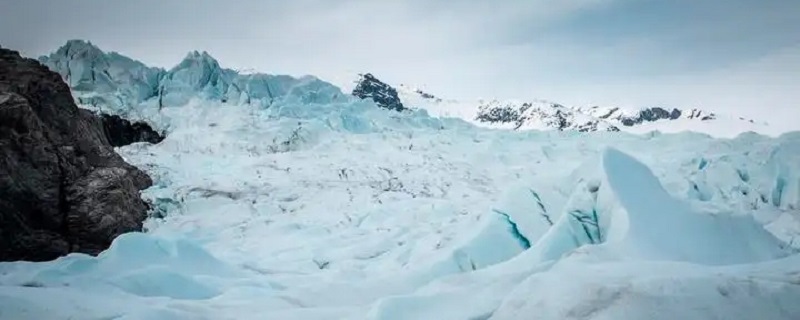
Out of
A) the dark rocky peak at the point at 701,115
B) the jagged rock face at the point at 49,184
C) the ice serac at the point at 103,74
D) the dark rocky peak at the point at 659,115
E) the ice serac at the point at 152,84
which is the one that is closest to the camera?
the jagged rock face at the point at 49,184

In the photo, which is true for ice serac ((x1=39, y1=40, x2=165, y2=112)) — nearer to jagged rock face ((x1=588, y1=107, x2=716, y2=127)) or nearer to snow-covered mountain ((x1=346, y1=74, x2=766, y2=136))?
snow-covered mountain ((x1=346, y1=74, x2=766, y2=136))

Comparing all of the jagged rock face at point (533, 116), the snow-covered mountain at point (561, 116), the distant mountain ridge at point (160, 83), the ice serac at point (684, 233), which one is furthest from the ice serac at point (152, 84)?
the jagged rock face at point (533, 116)

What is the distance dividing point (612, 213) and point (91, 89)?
31085 mm

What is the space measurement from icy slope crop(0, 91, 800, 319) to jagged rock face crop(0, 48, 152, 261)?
161cm

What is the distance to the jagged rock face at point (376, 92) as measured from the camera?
59594 millimetres

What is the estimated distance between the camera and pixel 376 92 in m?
62.2

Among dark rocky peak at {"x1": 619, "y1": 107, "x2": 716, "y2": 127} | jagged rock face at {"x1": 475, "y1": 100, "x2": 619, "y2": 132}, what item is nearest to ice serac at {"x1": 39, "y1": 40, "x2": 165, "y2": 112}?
jagged rock face at {"x1": 475, "y1": 100, "x2": 619, "y2": 132}

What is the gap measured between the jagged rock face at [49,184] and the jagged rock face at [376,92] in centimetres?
4581

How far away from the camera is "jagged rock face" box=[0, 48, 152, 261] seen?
10188mm

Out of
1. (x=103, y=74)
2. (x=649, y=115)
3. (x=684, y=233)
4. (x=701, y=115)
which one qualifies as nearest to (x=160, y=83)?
(x=103, y=74)

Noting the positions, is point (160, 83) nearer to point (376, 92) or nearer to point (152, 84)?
point (152, 84)

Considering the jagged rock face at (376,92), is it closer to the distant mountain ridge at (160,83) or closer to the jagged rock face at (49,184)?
the distant mountain ridge at (160,83)

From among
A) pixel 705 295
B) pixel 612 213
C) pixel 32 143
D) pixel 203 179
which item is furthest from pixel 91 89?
pixel 705 295

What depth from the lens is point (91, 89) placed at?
3019 cm
